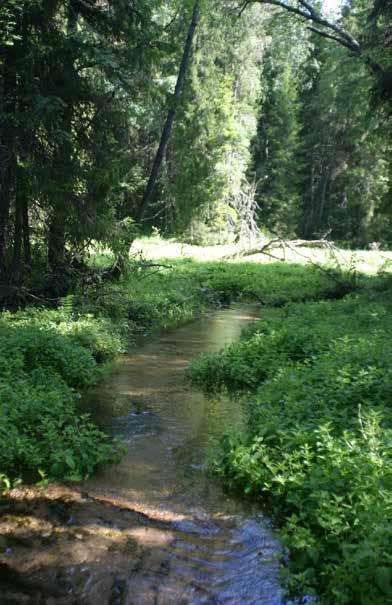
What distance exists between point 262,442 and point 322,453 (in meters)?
0.94

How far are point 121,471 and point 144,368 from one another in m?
4.36

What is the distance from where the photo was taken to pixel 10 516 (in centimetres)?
493

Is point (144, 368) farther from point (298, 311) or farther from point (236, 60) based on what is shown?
point (236, 60)

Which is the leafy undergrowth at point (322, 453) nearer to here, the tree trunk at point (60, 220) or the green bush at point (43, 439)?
the green bush at point (43, 439)

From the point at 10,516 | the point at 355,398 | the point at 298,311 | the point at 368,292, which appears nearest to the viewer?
the point at 10,516

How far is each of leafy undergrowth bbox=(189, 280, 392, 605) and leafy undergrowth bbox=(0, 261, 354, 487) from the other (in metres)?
1.74

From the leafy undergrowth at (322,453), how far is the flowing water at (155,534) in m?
0.31

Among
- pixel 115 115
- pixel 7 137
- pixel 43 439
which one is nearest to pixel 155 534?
pixel 43 439

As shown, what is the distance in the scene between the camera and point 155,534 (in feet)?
16.0

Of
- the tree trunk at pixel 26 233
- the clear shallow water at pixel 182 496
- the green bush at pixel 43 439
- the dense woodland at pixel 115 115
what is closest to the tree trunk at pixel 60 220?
the dense woodland at pixel 115 115

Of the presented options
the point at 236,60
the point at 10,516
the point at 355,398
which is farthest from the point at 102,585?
the point at 236,60

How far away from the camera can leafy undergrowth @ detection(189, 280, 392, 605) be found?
3.90m

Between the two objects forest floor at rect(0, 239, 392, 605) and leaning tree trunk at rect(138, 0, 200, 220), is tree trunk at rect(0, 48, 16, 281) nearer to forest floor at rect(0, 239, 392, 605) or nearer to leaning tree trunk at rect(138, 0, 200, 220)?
forest floor at rect(0, 239, 392, 605)

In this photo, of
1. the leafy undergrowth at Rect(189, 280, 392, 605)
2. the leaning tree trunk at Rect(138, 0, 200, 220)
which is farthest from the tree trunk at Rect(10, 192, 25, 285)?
the leaning tree trunk at Rect(138, 0, 200, 220)
